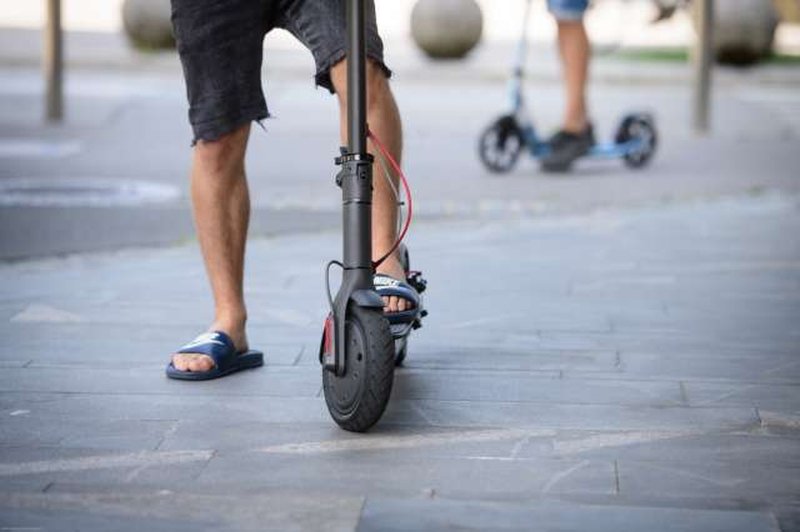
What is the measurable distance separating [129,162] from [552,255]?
3874 mm

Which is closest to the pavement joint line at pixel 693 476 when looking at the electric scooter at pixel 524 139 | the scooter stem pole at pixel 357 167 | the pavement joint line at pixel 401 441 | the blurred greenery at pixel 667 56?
the pavement joint line at pixel 401 441

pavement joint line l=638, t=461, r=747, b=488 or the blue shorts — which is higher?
the blue shorts

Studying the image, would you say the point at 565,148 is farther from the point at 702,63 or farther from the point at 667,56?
the point at 667,56

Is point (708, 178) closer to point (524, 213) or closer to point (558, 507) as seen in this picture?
point (524, 213)

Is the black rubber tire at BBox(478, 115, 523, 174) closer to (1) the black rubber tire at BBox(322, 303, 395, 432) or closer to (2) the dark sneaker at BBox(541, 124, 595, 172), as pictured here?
(2) the dark sneaker at BBox(541, 124, 595, 172)

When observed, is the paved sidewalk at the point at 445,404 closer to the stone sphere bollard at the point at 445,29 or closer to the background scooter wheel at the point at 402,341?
the background scooter wheel at the point at 402,341

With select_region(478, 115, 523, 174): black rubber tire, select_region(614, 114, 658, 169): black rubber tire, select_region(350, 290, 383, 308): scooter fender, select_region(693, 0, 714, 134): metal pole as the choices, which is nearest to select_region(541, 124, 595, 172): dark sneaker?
select_region(478, 115, 523, 174): black rubber tire

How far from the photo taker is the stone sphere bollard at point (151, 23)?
1803 centimetres

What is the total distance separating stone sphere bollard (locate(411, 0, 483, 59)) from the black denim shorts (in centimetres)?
1349

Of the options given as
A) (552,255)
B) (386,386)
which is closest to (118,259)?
(552,255)

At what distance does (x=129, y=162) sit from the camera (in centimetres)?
1069

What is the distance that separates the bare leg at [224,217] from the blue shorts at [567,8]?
5.24m

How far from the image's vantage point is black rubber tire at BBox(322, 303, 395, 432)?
4277 mm

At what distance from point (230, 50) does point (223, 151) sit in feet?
0.99
